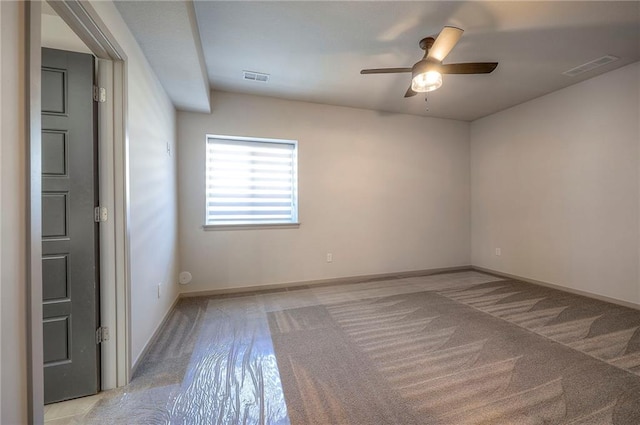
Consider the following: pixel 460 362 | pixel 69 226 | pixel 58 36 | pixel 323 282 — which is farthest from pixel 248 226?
pixel 460 362

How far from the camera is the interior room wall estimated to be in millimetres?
1779

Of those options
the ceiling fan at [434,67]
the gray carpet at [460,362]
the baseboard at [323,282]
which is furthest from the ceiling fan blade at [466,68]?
the baseboard at [323,282]

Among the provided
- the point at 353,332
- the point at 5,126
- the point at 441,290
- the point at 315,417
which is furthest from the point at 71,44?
the point at 441,290

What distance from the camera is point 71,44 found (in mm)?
1640

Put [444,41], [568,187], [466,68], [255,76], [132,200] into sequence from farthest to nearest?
[568,187] < [255,76] < [466,68] < [444,41] < [132,200]

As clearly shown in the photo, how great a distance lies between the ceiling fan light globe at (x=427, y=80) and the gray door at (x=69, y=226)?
8.01ft

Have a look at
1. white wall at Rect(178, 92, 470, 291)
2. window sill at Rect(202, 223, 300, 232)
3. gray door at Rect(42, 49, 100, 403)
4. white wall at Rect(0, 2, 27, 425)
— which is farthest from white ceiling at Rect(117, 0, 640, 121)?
window sill at Rect(202, 223, 300, 232)

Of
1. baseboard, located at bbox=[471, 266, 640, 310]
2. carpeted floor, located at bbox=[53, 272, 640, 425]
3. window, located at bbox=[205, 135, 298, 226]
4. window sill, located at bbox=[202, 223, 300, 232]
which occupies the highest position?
window, located at bbox=[205, 135, 298, 226]

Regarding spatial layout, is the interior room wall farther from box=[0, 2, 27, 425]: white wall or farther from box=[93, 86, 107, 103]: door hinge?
box=[0, 2, 27, 425]: white wall

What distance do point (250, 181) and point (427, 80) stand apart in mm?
2466

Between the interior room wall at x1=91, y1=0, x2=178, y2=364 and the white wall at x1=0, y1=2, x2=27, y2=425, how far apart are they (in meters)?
0.77

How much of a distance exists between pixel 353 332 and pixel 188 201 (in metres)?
2.57

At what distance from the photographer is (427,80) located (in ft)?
7.43

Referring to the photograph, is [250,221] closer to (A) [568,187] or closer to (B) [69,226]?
(B) [69,226]
